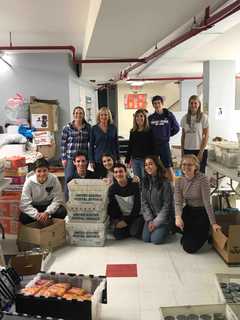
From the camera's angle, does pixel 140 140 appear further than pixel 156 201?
Yes

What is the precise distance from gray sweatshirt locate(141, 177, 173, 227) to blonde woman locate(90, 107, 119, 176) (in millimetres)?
791

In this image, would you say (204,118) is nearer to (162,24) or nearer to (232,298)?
(162,24)

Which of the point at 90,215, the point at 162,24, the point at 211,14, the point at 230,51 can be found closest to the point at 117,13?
the point at 162,24

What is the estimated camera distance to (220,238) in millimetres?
3451

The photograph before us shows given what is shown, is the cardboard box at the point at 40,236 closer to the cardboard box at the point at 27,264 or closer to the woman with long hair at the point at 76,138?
the cardboard box at the point at 27,264

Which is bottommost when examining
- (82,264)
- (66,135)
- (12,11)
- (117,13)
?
(82,264)

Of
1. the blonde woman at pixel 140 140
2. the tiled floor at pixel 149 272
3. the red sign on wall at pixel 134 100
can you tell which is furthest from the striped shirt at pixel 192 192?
the red sign on wall at pixel 134 100

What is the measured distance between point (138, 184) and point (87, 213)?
0.66 metres

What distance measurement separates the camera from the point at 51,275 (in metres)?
2.53

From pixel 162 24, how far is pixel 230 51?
2999 mm

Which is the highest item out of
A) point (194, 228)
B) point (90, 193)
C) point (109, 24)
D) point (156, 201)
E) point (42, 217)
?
point (109, 24)

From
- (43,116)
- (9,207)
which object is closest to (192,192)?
(9,207)

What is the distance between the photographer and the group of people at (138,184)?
12.2 ft

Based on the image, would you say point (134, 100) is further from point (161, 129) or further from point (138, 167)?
point (138, 167)
